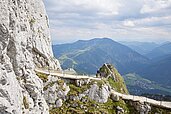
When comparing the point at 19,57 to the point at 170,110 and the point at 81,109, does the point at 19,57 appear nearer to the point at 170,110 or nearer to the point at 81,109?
the point at 81,109

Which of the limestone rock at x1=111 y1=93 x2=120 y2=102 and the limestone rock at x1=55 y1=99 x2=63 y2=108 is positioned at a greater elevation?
the limestone rock at x1=55 y1=99 x2=63 y2=108

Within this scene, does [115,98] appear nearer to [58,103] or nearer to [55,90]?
[58,103]

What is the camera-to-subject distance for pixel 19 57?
5066cm

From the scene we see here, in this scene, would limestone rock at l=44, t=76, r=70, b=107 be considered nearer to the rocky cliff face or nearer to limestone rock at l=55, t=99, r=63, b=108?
limestone rock at l=55, t=99, r=63, b=108

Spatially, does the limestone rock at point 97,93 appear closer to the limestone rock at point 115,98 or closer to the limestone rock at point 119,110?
the limestone rock at point 115,98

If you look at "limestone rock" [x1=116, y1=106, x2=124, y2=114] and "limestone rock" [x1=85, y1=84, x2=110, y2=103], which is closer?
"limestone rock" [x1=85, y1=84, x2=110, y2=103]

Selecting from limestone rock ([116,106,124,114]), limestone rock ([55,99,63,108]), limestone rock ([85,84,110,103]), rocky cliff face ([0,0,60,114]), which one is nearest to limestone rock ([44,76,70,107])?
limestone rock ([55,99,63,108])

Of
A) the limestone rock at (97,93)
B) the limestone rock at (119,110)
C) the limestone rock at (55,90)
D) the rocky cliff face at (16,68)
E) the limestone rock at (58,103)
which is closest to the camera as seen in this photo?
the rocky cliff face at (16,68)

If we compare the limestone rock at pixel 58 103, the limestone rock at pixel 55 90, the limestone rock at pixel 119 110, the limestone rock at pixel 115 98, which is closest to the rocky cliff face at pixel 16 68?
the limestone rock at pixel 55 90

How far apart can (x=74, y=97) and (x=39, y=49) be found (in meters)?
20.9

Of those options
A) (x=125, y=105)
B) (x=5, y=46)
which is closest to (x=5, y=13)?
(x=5, y=46)

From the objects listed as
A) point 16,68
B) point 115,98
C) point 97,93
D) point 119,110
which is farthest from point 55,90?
point 16,68

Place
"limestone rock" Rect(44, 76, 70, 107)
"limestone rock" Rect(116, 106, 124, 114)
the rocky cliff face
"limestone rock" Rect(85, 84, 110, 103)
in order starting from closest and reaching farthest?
the rocky cliff face → "limestone rock" Rect(44, 76, 70, 107) → "limestone rock" Rect(85, 84, 110, 103) → "limestone rock" Rect(116, 106, 124, 114)

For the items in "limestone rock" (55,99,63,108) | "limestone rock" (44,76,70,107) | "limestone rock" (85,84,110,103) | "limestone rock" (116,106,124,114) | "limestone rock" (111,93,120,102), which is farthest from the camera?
"limestone rock" (111,93,120,102)
